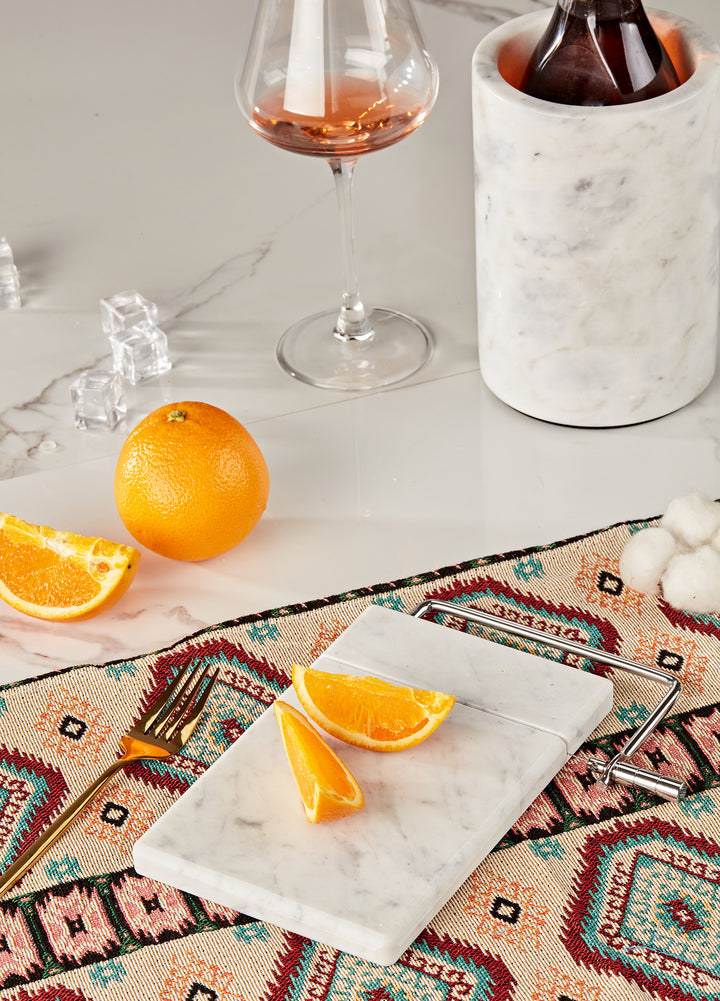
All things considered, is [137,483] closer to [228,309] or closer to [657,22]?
[228,309]

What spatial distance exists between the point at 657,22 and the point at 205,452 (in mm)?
458

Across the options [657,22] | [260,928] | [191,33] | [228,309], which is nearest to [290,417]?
[228,309]

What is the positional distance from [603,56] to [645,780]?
50 cm

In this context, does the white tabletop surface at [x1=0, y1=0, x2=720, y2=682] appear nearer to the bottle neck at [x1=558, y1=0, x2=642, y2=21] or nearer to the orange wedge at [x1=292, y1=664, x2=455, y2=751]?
the orange wedge at [x1=292, y1=664, x2=455, y2=751]

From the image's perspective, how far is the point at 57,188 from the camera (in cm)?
140

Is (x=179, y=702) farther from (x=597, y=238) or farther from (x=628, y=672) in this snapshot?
(x=597, y=238)

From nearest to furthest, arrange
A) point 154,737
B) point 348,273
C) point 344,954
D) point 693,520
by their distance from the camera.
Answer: point 344,954 → point 154,737 → point 693,520 → point 348,273

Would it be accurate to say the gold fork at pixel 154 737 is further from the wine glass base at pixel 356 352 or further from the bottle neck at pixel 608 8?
the bottle neck at pixel 608 8

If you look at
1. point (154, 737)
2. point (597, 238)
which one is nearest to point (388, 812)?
point (154, 737)

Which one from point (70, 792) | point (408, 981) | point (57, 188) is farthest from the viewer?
point (57, 188)

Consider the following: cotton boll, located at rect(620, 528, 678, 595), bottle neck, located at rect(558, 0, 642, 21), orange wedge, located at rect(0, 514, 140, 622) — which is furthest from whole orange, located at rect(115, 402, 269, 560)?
bottle neck, located at rect(558, 0, 642, 21)

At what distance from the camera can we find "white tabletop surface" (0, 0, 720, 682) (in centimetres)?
96

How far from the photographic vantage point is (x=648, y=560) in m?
0.86

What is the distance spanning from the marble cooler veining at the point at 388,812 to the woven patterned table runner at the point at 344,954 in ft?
0.05
